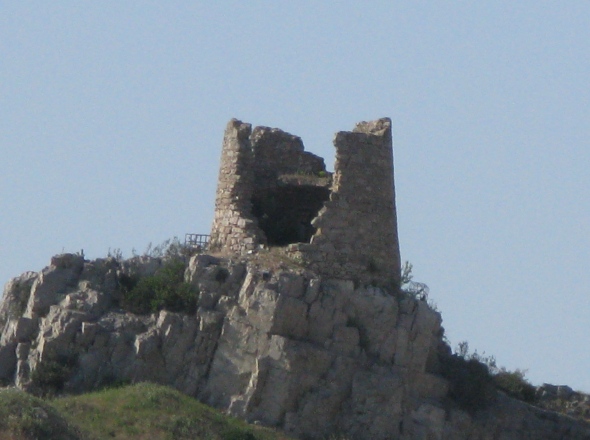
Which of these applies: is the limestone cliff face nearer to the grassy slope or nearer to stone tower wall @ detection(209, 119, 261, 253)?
the grassy slope

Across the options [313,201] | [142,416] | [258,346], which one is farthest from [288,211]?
[142,416]

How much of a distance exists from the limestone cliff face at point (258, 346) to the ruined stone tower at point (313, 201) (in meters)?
0.75

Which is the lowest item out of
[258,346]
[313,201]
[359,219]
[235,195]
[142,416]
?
[142,416]

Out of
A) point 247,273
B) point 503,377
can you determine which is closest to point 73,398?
point 247,273

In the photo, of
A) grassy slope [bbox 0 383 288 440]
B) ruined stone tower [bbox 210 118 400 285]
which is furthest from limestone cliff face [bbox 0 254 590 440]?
grassy slope [bbox 0 383 288 440]

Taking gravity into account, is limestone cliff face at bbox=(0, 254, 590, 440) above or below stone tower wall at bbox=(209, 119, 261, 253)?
below

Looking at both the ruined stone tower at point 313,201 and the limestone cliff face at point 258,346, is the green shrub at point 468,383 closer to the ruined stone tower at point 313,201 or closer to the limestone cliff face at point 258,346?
the limestone cliff face at point 258,346

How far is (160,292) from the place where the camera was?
42.7 metres

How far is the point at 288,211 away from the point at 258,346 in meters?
5.51

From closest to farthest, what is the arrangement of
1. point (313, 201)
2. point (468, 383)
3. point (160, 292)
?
1. point (160, 292)
2. point (468, 383)
3. point (313, 201)

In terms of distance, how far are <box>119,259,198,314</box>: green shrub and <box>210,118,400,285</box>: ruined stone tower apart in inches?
71.1

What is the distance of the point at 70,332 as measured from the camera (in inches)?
1644

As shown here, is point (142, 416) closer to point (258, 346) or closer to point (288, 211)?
point (258, 346)

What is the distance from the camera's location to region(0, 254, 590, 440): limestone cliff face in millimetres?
41406
